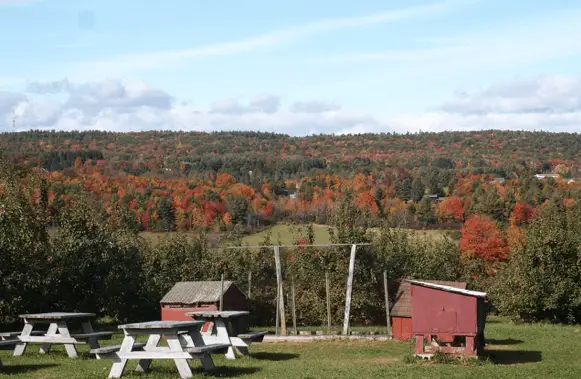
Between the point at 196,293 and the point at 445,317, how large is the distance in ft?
58.9

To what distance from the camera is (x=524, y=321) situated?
44.7 m

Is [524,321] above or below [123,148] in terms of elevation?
below

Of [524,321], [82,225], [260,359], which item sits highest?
[82,225]

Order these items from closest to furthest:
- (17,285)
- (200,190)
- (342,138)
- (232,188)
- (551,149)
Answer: (17,285) < (200,190) < (232,188) < (551,149) < (342,138)

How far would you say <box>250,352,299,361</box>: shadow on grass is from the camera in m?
25.3

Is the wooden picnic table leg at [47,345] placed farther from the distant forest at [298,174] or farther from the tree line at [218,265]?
the distant forest at [298,174]

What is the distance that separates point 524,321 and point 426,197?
196ft

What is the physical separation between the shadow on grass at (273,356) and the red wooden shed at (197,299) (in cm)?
1265

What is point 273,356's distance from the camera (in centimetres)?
2612

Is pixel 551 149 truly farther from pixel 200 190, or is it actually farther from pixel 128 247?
pixel 128 247

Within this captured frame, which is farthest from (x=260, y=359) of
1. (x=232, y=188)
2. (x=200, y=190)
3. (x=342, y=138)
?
(x=342, y=138)

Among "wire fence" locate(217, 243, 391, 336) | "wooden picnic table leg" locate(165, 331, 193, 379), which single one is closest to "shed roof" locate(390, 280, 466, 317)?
"wire fence" locate(217, 243, 391, 336)

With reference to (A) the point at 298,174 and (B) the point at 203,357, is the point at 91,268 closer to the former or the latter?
(B) the point at 203,357

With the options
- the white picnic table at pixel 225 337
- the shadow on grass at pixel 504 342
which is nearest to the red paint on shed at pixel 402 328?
the shadow on grass at pixel 504 342
